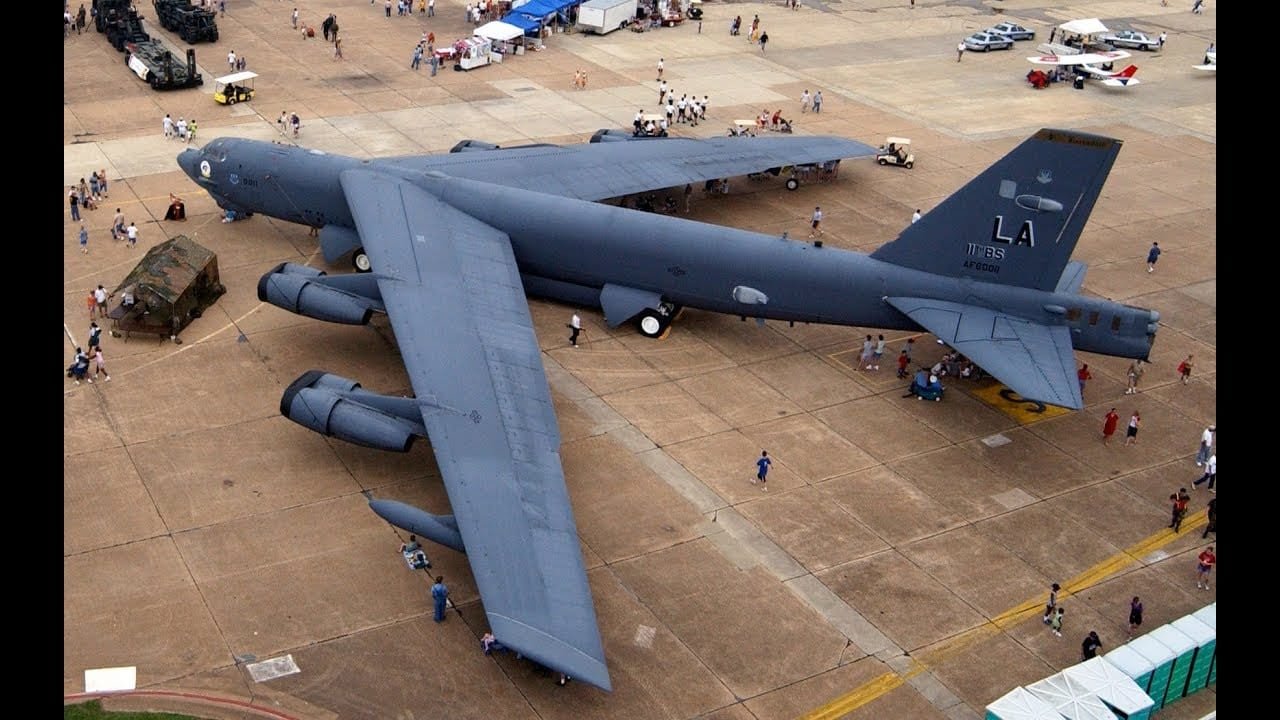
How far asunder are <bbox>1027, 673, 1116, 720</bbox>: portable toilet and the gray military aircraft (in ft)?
32.5

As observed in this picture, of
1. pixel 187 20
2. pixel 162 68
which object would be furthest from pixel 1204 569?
pixel 187 20

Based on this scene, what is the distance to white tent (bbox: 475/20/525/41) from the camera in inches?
2977

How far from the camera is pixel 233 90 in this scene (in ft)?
211

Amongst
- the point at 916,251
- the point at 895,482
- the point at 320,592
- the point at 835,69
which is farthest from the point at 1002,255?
the point at 835,69

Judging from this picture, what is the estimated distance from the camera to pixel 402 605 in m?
29.6

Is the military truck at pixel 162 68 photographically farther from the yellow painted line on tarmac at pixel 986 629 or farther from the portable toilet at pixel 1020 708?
the portable toilet at pixel 1020 708

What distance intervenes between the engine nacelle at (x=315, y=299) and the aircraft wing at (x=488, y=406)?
167 cm

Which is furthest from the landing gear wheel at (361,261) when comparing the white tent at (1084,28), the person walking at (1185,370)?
the white tent at (1084,28)

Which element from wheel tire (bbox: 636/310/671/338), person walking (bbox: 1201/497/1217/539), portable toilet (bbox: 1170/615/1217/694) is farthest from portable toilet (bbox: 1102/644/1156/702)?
wheel tire (bbox: 636/310/671/338)

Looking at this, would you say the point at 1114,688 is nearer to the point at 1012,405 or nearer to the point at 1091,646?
the point at 1091,646

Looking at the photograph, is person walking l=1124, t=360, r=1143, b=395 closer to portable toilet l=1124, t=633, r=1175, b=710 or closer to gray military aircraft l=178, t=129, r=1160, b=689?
gray military aircraft l=178, t=129, r=1160, b=689

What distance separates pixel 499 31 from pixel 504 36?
0.72 meters
